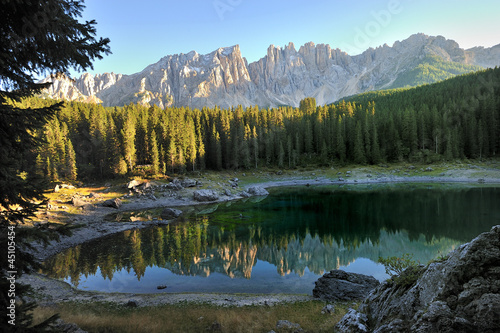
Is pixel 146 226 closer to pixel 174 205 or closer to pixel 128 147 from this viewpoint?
pixel 174 205

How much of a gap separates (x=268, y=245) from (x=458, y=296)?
1018 inches

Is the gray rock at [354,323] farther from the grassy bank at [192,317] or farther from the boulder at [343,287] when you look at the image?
the boulder at [343,287]

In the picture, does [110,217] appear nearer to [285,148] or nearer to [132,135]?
[132,135]

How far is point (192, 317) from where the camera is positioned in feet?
47.8

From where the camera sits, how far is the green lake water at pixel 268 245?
22.8 m

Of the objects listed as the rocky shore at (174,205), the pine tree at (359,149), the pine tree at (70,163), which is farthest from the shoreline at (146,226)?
the pine tree at (70,163)

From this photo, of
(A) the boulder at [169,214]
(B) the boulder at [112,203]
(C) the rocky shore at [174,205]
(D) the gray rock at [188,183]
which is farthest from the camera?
(D) the gray rock at [188,183]

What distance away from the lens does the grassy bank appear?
41.9 feet

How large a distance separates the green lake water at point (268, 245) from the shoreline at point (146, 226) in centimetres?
164

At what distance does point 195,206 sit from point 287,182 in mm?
42964

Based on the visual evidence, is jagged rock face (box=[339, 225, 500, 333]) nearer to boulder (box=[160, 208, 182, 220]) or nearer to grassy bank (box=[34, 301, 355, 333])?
grassy bank (box=[34, 301, 355, 333])

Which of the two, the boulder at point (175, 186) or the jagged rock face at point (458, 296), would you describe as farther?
the boulder at point (175, 186)

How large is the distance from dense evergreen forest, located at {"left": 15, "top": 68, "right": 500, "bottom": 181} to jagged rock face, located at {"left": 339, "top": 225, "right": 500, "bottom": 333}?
244 ft

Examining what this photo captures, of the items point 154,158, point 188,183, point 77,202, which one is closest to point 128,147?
point 154,158
